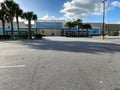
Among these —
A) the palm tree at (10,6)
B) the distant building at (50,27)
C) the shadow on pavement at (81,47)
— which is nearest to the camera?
the shadow on pavement at (81,47)

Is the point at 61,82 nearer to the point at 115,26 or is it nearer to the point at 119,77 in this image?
the point at 119,77

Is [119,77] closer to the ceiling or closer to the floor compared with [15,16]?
closer to the floor

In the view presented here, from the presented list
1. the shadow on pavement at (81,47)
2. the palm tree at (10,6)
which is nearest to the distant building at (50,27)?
the palm tree at (10,6)

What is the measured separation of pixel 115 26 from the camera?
377 ft

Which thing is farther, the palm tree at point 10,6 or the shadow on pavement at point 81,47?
the palm tree at point 10,6

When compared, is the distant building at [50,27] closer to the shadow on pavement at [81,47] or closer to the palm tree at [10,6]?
the palm tree at [10,6]

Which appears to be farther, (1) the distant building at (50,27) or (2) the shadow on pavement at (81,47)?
(1) the distant building at (50,27)

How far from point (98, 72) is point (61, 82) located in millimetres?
1919

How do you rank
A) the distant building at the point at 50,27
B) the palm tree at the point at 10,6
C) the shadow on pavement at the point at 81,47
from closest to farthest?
the shadow on pavement at the point at 81,47
the palm tree at the point at 10,6
the distant building at the point at 50,27

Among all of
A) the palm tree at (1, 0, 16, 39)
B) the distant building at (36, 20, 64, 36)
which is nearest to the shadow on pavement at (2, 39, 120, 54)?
the palm tree at (1, 0, 16, 39)

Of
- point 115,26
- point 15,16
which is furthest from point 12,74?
point 115,26

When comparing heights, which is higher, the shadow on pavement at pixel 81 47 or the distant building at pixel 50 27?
the distant building at pixel 50 27

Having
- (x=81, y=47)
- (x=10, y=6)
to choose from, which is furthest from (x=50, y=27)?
(x=81, y=47)

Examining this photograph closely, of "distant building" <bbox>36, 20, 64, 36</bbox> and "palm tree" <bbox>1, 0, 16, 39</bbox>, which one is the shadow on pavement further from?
"distant building" <bbox>36, 20, 64, 36</bbox>
